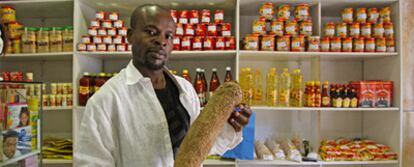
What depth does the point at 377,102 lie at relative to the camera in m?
2.32

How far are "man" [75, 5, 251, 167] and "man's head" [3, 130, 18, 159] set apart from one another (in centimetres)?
32

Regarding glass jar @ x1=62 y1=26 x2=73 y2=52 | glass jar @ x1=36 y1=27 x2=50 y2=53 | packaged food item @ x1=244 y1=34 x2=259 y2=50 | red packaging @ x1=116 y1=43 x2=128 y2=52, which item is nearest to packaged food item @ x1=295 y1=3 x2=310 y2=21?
packaged food item @ x1=244 y1=34 x2=259 y2=50

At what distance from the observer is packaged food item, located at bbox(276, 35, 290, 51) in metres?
2.27

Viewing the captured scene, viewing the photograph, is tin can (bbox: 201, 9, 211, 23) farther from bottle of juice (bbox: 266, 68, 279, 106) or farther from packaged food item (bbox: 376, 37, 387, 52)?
packaged food item (bbox: 376, 37, 387, 52)

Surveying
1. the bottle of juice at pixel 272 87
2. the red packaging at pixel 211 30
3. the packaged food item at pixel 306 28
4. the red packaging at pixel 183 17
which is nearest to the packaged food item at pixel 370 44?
the packaged food item at pixel 306 28

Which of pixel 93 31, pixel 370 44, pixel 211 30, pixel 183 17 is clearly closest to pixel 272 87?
pixel 211 30

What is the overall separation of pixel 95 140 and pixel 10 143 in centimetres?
41

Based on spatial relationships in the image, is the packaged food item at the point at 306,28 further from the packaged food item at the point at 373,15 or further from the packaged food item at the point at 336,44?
the packaged food item at the point at 373,15

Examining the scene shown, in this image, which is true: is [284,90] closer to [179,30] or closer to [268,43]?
[268,43]

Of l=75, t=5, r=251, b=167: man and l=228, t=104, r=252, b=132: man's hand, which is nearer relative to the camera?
l=75, t=5, r=251, b=167: man

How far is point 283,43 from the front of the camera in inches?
89.3

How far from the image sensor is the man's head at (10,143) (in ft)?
3.76

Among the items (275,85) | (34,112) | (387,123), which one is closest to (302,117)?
(275,85)

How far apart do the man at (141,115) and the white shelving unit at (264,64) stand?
3.61 feet
